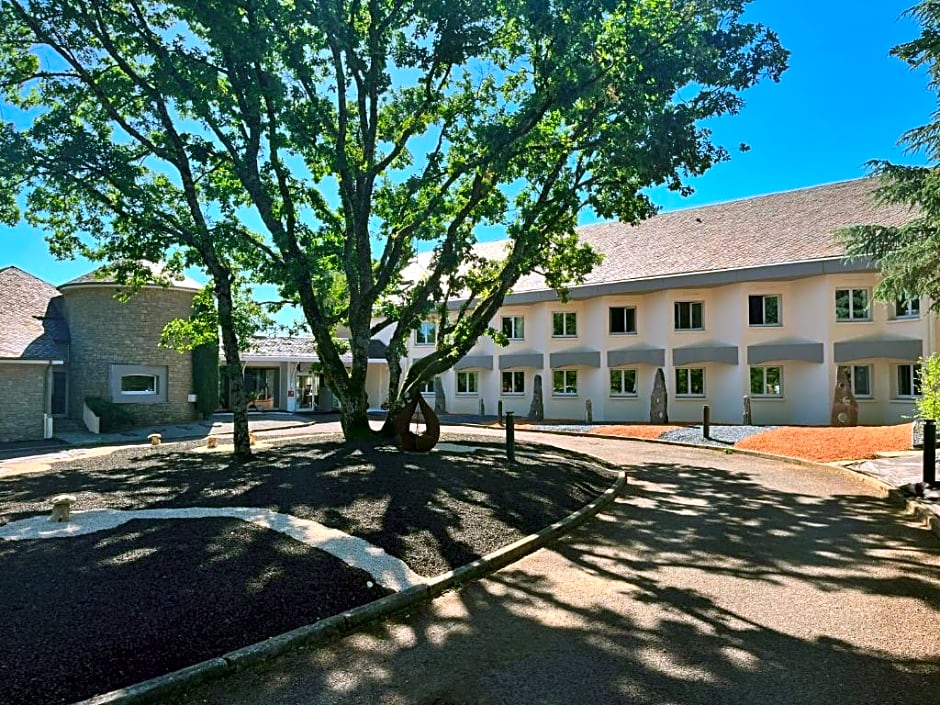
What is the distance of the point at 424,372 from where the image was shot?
55.6 feet

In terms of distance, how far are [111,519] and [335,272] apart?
34.9 feet

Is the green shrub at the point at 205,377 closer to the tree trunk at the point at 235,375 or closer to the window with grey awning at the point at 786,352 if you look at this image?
the tree trunk at the point at 235,375

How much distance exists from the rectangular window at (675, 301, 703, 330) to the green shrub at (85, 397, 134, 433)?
889 inches

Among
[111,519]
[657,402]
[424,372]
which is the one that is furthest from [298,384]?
[111,519]

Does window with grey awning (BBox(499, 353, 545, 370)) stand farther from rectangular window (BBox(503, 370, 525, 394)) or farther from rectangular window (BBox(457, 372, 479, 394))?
rectangular window (BBox(457, 372, 479, 394))

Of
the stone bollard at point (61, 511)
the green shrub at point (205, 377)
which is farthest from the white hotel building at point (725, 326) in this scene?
the stone bollard at point (61, 511)

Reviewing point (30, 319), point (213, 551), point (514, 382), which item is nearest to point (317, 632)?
point (213, 551)

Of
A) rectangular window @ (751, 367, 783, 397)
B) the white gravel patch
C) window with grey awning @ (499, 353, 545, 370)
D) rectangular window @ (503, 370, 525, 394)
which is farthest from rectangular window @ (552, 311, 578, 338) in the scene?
the white gravel patch

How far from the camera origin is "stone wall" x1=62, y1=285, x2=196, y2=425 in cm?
2541

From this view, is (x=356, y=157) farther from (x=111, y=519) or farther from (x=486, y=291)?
(x=111, y=519)

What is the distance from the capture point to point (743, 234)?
1164 inches

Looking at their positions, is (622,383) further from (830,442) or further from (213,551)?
(213,551)

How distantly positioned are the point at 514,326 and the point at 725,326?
35.1 ft

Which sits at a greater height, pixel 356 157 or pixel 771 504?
pixel 356 157
